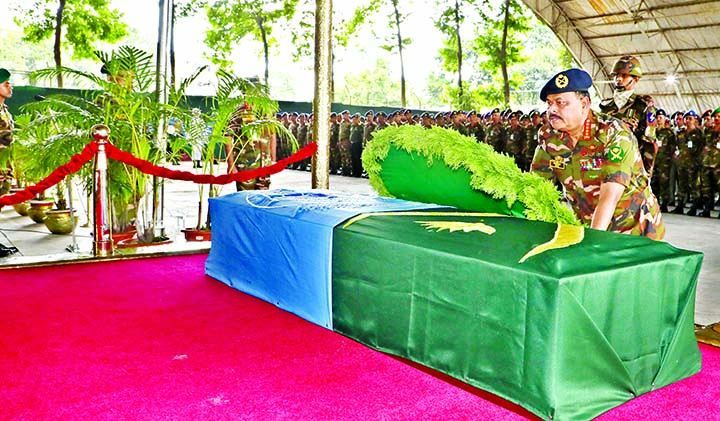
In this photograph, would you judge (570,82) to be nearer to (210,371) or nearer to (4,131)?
(210,371)

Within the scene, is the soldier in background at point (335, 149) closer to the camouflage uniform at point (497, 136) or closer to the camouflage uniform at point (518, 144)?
the camouflage uniform at point (497, 136)

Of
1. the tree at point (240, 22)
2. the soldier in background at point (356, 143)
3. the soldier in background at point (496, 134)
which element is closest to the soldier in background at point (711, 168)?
the soldier in background at point (496, 134)

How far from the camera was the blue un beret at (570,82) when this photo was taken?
8.56ft

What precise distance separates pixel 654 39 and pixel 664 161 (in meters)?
9.98

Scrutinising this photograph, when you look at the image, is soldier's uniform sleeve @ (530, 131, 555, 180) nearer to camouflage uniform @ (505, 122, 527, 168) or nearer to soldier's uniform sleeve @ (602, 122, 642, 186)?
soldier's uniform sleeve @ (602, 122, 642, 186)

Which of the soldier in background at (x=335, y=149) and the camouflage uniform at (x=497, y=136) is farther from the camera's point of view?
the soldier in background at (x=335, y=149)

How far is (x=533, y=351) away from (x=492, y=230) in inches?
20.0

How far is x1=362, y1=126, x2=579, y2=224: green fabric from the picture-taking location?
2.41m

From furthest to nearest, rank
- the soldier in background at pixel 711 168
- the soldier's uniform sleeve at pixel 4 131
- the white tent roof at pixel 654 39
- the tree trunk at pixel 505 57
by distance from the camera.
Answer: the tree trunk at pixel 505 57 → the white tent roof at pixel 654 39 → the soldier in background at pixel 711 168 → the soldier's uniform sleeve at pixel 4 131

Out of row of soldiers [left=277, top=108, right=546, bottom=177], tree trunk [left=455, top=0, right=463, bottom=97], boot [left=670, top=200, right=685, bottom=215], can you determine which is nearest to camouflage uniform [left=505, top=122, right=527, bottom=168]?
row of soldiers [left=277, top=108, right=546, bottom=177]

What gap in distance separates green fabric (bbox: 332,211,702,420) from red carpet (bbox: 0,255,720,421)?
9 cm

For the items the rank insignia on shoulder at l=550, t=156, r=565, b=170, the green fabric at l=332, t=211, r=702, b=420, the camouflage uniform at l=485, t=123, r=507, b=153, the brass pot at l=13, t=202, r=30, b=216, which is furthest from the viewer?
the camouflage uniform at l=485, t=123, r=507, b=153

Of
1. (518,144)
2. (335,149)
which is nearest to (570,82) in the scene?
(518,144)

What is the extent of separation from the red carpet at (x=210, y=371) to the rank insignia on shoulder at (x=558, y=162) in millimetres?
941
